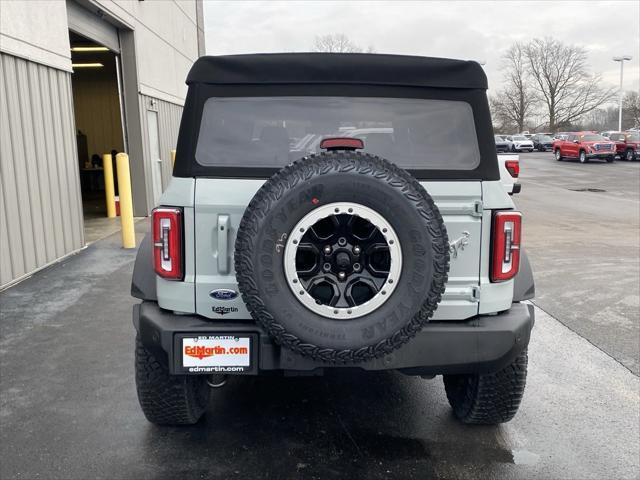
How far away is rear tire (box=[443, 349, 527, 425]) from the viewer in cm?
328

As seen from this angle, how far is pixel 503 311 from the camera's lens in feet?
9.99

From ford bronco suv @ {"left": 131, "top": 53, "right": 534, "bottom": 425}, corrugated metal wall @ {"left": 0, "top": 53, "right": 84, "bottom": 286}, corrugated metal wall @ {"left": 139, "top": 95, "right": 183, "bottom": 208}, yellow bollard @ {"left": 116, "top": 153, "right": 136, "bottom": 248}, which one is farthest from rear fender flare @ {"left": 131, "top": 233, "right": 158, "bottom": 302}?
corrugated metal wall @ {"left": 139, "top": 95, "right": 183, "bottom": 208}

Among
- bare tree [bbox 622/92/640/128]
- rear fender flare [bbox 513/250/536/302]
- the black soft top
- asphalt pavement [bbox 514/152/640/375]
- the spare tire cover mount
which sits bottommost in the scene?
asphalt pavement [bbox 514/152/640/375]

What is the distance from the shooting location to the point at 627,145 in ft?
113

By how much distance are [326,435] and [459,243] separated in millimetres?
1358

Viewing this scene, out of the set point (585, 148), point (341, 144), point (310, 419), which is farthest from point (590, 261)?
point (585, 148)

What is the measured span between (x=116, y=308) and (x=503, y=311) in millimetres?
4205

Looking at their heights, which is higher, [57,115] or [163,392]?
[57,115]

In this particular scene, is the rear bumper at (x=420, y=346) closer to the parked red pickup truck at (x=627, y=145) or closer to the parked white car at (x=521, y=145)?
the parked red pickup truck at (x=627, y=145)

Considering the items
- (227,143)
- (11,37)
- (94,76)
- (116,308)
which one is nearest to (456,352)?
(227,143)

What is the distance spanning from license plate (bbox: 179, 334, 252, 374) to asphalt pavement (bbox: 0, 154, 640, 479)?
61cm

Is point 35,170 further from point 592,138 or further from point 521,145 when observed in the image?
point 521,145

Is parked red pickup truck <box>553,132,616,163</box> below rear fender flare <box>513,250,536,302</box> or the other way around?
the other way around

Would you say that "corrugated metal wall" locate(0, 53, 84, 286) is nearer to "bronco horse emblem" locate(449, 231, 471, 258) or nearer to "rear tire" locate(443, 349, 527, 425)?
"rear tire" locate(443, 349, 527, 425)
